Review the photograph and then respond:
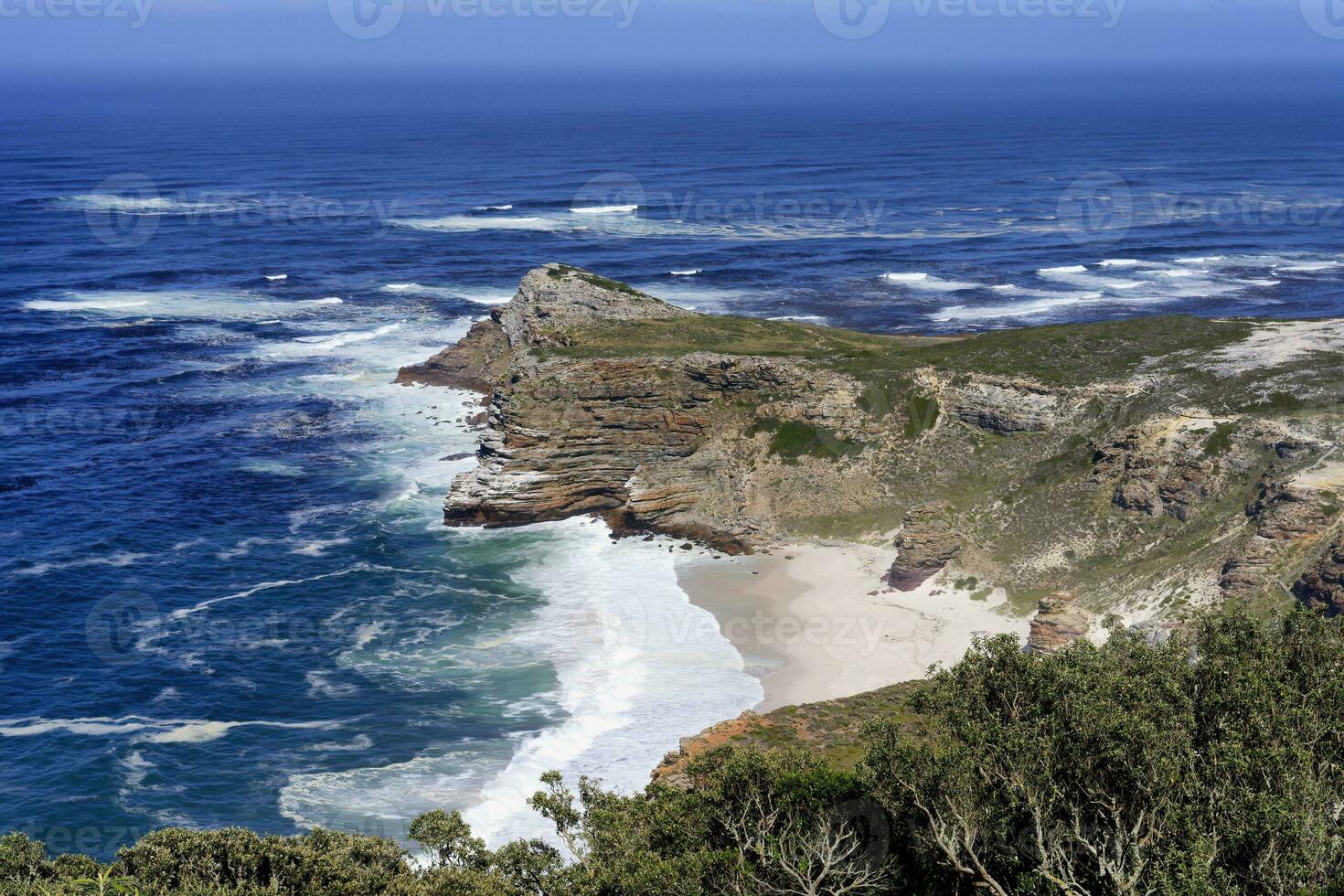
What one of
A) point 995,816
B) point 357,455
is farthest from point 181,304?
point 995,816

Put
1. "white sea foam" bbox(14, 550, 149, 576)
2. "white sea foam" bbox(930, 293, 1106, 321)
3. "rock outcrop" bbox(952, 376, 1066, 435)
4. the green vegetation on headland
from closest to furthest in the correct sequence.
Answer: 1. the green vegetation on headland
2. "white sea foam" bbox(14, 550, 149, 576)
3. "rock outcrop" bbox(952, 376, 1066, 435)
4. "white sea foam" bbox(930, 293, 1106, 321)

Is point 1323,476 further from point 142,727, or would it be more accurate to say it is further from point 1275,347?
point 142,727

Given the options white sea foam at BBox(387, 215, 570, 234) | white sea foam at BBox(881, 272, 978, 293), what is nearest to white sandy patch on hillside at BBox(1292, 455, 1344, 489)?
white sea foam at BBox(881, 272, 978, 293)

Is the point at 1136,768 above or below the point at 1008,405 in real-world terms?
above
